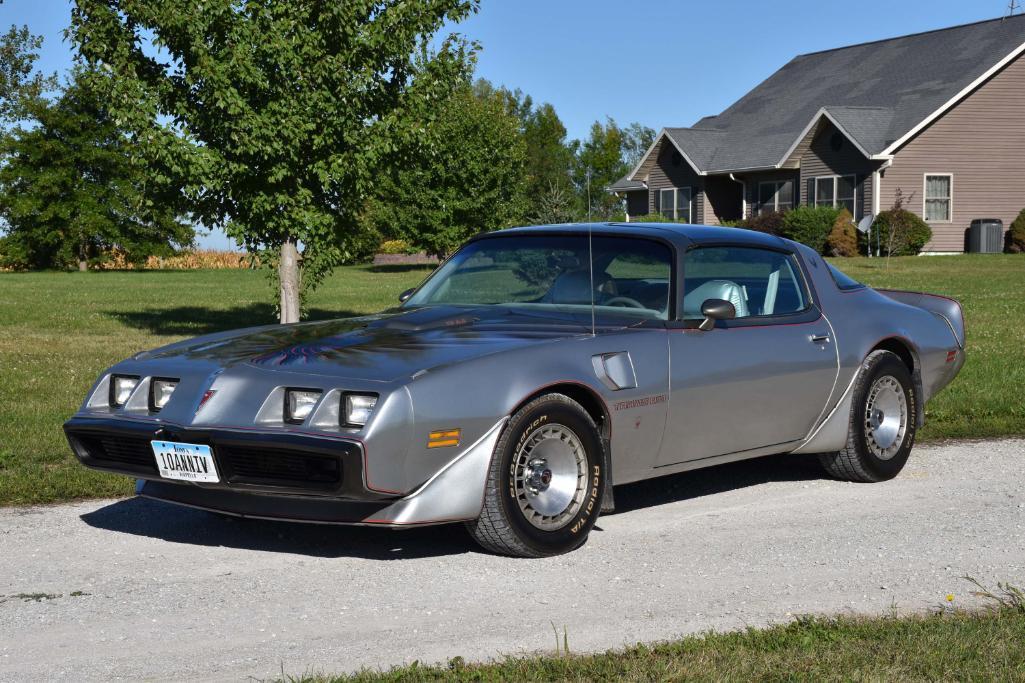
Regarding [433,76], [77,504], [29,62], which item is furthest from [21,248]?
[77,504]

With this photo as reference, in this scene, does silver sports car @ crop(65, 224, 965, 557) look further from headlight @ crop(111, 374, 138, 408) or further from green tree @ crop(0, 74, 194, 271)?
green tree @ crop(0, 74, 194, 271)

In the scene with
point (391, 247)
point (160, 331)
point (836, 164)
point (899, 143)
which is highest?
point (899, 143)

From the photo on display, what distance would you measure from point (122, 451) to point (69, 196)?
55123 mm

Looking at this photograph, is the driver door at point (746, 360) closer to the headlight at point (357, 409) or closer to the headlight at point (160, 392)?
the headlight at point (357, 409)

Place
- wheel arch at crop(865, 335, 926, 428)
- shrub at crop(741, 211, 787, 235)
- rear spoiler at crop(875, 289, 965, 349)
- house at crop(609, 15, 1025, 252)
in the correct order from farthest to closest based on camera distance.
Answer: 1. shrub at crop(741, 211, 787, 235)
2. house at crop(609, 15, 1025, 252)
3. rear spoiler at crop(875, 289, 965, 349)
4. wheel arch at crop(865, 335, 926, 428)

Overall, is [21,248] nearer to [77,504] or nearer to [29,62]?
[29,62]

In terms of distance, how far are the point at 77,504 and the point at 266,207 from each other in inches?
351

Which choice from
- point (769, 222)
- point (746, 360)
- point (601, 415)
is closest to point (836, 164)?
point (769, 222)

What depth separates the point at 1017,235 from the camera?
3922 cm

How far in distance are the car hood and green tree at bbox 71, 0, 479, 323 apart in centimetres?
844

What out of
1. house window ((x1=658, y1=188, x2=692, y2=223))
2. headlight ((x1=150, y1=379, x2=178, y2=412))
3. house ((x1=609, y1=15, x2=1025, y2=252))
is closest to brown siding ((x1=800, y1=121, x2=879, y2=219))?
house ((x1=609, y1=15, x2=1025, y2=252))

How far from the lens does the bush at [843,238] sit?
3859cm

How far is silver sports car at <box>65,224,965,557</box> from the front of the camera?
17.1 ft

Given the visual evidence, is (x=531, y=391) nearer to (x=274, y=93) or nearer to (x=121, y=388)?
(x=121, y=388)
